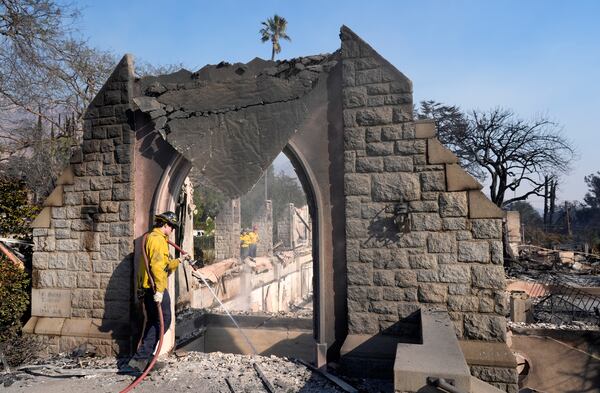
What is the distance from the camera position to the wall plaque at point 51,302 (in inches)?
232

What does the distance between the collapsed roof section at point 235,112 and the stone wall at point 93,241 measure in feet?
2.19

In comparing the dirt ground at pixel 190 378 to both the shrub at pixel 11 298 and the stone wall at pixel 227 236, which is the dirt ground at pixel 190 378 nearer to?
the shrub at pixel 11 298

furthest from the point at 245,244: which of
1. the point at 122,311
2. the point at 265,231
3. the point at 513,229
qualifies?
the point at 122,311

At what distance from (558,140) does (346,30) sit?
772 inches

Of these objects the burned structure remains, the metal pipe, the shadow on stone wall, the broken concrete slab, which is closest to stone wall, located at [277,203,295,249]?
the burned structure remains

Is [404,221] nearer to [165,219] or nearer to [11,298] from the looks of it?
[165,219]

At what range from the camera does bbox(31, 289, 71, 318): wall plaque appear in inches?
232

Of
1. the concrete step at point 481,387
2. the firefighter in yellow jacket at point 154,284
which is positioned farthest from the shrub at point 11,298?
the concrete step at point 481,387

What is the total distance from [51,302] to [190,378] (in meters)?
2.75

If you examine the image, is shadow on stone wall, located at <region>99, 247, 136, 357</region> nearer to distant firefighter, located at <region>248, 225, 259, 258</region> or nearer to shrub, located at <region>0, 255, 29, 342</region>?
shrub, located at <region>0, 255, 29, 342</region>

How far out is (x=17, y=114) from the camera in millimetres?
14477

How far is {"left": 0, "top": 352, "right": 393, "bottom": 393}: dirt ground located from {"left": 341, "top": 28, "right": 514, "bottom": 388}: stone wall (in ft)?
2.61

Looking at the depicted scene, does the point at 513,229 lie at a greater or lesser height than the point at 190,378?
greater

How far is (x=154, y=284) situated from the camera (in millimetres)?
4801
